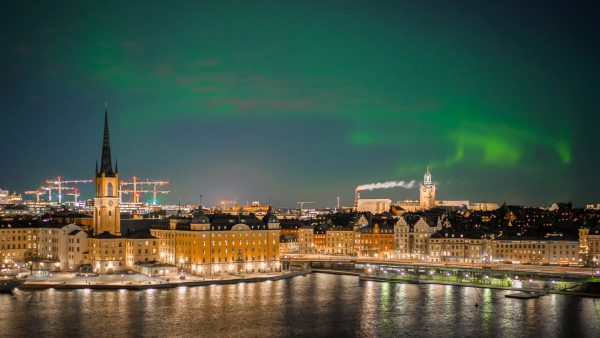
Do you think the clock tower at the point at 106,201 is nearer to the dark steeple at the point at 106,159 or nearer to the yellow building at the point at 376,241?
the dark steeple at the point at 106,159

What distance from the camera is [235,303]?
1537 inches

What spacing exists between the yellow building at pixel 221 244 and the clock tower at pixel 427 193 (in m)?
80.2

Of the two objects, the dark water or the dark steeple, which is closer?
the dark water

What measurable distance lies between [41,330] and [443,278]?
27.3 metres

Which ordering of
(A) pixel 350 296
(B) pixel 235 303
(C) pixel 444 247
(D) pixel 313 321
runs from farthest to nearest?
(C) pixel 444 247, (A) pixel 350 296, (B) pixel 235 303, (D) pixel 313 321

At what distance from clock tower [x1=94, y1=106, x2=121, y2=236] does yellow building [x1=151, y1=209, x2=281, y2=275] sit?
430 cm

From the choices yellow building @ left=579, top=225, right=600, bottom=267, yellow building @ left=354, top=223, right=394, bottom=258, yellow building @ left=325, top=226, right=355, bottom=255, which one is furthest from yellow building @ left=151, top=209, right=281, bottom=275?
yellow building @ left=579, top=225, right=600, bottom=267

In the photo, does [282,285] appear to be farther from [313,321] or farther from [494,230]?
[494,230]

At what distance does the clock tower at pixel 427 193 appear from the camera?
132 metres

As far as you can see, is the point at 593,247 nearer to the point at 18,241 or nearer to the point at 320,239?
the point at 320,239

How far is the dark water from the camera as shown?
1272 inches

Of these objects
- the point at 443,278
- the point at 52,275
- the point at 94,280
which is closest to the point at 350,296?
the point at 443,278

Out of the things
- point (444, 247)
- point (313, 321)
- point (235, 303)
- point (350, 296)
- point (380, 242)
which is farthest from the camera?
point (380, 242)

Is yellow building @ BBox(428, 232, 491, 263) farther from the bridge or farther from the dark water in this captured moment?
the dark water
